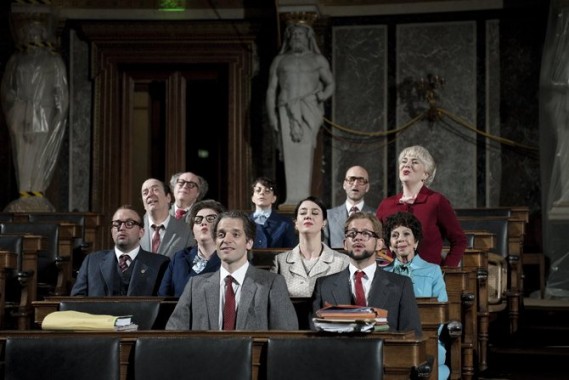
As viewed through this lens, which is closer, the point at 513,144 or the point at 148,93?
the point at 513,144

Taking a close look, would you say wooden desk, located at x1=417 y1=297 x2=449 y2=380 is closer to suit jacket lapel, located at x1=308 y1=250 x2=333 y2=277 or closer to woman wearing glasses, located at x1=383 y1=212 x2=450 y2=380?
woman wearing glasses, located at x1=383 y1=212 x2=450 y2=380

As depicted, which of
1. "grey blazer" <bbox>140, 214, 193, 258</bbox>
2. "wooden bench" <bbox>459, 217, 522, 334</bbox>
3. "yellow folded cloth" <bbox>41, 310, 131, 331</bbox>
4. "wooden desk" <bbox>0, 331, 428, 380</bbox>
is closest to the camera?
"wooden desk" <bbox>0, 331, 428, 380</bbox>

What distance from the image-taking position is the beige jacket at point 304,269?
499 cm

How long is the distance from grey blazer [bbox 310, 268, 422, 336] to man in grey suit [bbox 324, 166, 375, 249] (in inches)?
74.4

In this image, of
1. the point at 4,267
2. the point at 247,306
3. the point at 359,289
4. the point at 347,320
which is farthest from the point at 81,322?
the point at 4,267

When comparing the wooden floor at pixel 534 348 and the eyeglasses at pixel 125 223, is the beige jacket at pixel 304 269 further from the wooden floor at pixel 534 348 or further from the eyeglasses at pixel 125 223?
the wooden floor at pixel 534 348

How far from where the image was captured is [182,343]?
3.79 meters

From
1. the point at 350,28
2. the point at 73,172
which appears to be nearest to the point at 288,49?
the point at 350,28

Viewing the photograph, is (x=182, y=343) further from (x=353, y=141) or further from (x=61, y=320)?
(x=353, y=141)

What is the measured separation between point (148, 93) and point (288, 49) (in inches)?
65.5

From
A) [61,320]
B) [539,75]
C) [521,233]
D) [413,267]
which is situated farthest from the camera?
[539,75]

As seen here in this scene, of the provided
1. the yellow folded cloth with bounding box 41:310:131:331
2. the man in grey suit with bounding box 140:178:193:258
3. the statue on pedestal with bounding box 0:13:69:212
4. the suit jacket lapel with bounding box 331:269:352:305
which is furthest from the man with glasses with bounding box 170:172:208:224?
the statue on pedestal with bounding box 0:13:69:212

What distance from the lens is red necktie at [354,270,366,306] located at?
4395mm

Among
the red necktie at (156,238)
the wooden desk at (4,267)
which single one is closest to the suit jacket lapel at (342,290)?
the red necktie at (156,238)
